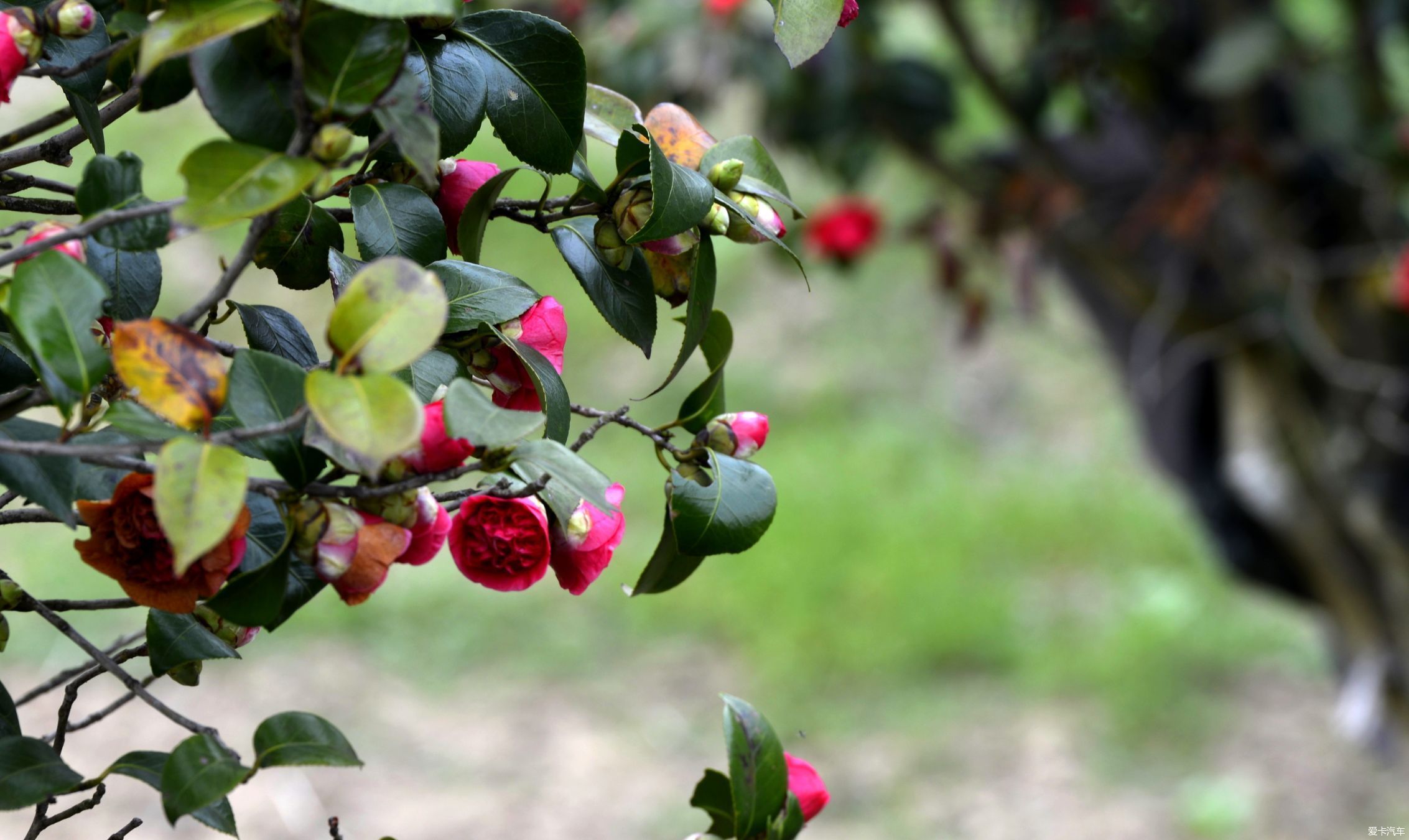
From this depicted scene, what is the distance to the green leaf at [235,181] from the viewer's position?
1.06 feet

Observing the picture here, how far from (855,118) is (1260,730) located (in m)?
1.45

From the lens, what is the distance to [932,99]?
5.17ft

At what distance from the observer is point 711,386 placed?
1.61ft

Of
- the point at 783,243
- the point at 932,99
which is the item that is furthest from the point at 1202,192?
the point at 783,243

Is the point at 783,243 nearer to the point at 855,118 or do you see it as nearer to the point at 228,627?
the point at 228,627

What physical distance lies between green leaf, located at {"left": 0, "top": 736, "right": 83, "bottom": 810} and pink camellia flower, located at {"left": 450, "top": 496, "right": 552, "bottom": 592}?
0.15 m

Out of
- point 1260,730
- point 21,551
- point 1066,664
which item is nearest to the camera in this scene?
point 1260,730

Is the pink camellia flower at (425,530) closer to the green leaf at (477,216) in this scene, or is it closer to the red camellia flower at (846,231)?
the green leaf at (477,216)

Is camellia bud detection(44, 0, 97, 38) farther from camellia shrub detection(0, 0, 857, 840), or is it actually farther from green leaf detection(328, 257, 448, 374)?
green leaf detection(328, 257, 448, 374)

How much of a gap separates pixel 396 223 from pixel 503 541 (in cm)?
12

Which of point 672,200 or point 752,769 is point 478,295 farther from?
point 752,769

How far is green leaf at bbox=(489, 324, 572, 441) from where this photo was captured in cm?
41

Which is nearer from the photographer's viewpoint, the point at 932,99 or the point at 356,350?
the point at 356,350

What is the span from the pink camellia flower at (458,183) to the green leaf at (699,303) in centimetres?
8
